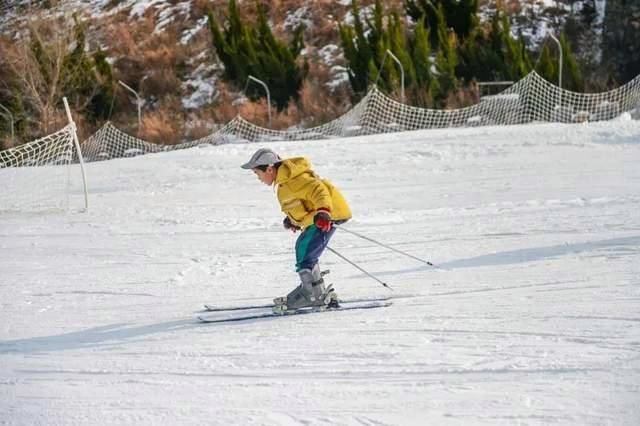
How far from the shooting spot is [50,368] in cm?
607

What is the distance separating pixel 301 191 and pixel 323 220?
354 millimetres

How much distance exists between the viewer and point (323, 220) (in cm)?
670

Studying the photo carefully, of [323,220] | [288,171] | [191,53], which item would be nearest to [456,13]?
[191,53]

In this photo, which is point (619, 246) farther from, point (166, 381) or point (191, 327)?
point (166, 381)

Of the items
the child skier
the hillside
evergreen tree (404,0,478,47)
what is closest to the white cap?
the child skier

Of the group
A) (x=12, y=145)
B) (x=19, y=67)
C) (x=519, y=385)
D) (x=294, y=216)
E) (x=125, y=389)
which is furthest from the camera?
(x=19, y=67)

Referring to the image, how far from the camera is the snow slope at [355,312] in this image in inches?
196

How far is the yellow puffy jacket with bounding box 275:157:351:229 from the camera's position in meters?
6.87

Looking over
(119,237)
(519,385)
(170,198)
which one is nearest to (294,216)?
(519,385)

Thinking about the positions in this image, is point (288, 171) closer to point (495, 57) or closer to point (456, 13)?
point (495, 57)

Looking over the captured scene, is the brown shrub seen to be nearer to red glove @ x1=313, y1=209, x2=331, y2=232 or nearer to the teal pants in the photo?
the teal pants

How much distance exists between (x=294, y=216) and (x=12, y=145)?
21015 mm

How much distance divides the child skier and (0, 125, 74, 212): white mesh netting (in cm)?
816

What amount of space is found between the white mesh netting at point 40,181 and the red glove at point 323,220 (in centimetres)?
856
